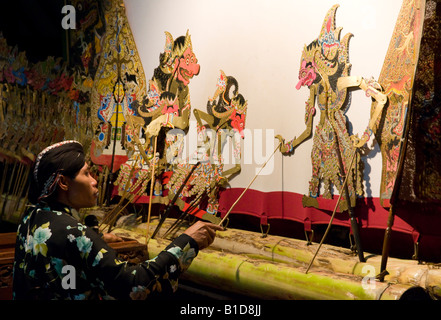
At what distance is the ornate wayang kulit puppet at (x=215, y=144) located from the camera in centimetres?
324

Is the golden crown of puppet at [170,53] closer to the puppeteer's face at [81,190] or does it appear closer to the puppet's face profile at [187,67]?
the puppet's face profile at [187,67]

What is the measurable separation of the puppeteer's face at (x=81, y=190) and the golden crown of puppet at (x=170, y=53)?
224 centimetres

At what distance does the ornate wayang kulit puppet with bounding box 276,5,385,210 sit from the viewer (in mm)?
2570

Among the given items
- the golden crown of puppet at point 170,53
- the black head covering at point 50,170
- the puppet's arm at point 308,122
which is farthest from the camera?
the golden crown of puppet at point 170,53

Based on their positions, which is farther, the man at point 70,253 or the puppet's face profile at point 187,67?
the puppet's face profile at point 187,67

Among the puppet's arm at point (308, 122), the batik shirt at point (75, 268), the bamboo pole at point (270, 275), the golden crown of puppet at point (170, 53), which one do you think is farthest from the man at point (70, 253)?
the golden crown of puppet at point (170, 53)

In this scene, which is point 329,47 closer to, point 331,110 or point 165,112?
Result: point 331,110

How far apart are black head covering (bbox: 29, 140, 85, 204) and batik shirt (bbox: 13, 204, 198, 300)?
0.07m

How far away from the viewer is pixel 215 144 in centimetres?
334

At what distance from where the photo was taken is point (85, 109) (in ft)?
14.9

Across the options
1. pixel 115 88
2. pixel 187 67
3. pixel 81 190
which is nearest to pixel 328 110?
pixel 187 67
